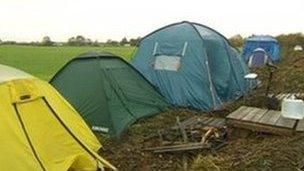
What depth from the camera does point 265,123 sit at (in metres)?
8.66

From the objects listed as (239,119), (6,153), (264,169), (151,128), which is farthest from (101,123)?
(264,169)

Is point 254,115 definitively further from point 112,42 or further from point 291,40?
point 112,42

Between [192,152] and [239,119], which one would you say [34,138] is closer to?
[192,152]

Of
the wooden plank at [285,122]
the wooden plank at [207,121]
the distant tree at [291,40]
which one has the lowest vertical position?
the distant tree at [291,40]

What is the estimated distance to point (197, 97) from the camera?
42.8 feet

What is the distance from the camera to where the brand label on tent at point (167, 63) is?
13.6 metres

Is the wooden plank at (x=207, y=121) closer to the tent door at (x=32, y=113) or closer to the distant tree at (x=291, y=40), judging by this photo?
the tent door at (x=32, y=113)

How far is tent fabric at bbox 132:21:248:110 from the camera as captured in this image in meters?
13.2

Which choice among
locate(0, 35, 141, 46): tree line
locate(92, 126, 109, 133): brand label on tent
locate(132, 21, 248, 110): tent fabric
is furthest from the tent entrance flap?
locate(0, 35, 141, 46): tree line

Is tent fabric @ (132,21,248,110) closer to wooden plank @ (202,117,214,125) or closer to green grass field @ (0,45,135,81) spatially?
wooden plank @ (202,117,214,125)

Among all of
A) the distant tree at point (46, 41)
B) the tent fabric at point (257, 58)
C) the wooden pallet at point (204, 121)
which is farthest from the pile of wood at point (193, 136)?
the distant tree at point (46, 41)

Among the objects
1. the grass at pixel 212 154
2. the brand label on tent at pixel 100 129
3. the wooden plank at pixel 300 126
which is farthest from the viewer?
the brand label on tent at pixel 100 129

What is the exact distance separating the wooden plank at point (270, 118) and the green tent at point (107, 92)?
2765 millimetres

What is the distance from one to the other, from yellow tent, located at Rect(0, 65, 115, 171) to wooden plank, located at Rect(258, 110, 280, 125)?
282 cm
